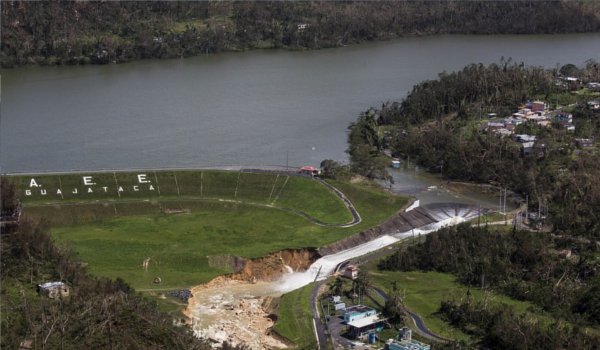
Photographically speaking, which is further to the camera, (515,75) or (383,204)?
(515,75)

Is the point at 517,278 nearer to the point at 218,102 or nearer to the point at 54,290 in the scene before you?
the point at 54,290

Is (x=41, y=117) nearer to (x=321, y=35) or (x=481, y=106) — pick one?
(x=481, y=106)

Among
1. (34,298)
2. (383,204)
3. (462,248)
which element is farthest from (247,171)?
(34,298)

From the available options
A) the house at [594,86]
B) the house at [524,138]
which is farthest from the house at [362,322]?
the house at [594,86]

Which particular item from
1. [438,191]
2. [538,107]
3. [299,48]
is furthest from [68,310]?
[299,48]

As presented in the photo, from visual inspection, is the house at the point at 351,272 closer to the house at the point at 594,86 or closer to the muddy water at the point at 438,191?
the muddy water at the point at 438,191

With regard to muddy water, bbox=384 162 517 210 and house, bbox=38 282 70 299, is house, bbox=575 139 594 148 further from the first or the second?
house, bbox=38 282 70 299
